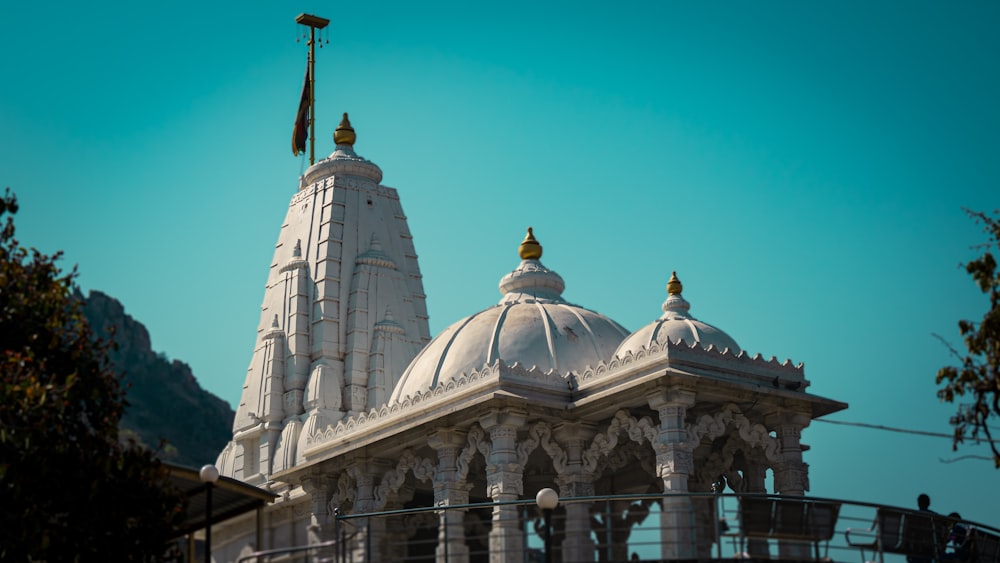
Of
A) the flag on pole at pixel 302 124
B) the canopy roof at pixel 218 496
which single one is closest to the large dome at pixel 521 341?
the canopy roof at pixel 218 496

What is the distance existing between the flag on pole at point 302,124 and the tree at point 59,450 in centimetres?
2708

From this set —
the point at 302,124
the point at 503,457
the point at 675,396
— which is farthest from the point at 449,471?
the point at 302,124

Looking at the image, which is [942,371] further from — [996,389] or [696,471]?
[696,471]

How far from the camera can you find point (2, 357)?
1842cm

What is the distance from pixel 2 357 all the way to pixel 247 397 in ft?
72.3

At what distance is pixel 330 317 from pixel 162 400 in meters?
46.8

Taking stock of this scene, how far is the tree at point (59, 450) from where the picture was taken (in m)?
17.3

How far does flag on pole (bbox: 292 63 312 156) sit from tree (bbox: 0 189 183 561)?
2708cm

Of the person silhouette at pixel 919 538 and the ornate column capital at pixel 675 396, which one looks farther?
the ornate column capital at pixel 675 396

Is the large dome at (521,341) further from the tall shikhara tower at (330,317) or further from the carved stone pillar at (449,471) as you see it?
the tall shikhara tower at (330,317)

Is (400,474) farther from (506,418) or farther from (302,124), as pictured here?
(302,124)

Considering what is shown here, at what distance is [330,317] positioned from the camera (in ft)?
130

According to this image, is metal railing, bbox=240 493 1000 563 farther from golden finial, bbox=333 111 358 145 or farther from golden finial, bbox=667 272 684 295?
golden finial, bbox=333 111 358 145

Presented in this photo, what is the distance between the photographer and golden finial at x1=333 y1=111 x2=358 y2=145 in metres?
43.2
